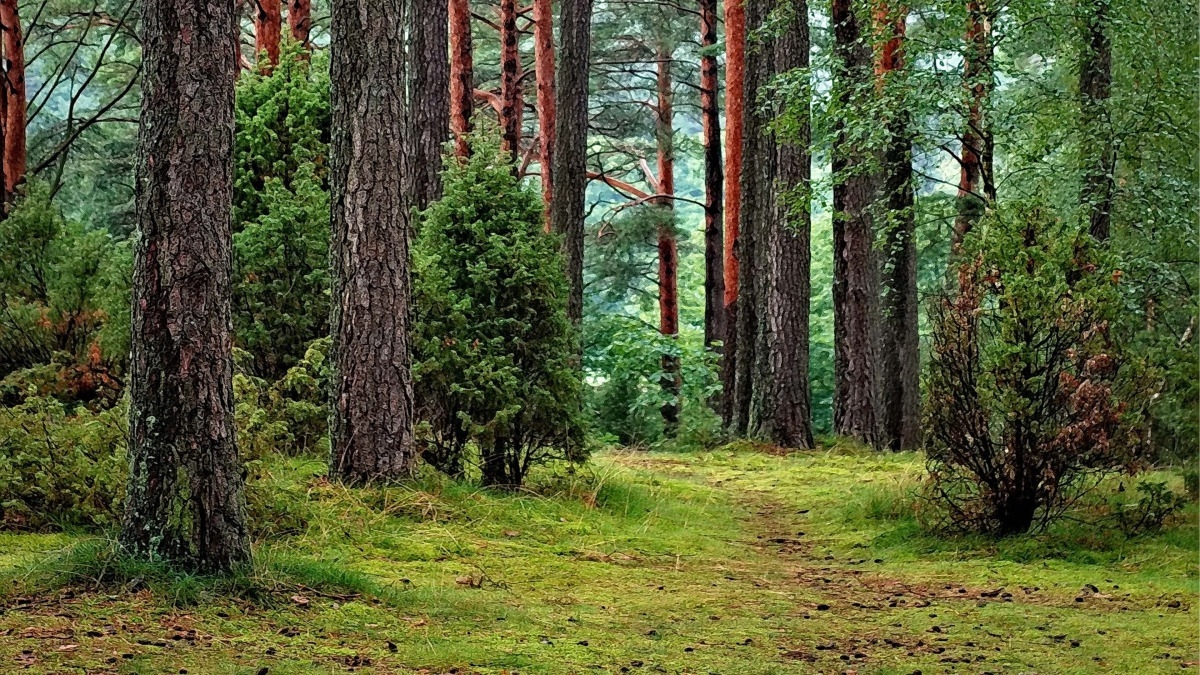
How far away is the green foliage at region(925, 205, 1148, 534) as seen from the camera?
22.1 feet

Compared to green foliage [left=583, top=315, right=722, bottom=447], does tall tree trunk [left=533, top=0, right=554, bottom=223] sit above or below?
above

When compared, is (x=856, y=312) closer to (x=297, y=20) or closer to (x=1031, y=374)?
(x=297, y=20)

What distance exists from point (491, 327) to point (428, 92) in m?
4.97

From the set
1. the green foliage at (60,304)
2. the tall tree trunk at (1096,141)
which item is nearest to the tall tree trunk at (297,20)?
the green foliage at (60,304)

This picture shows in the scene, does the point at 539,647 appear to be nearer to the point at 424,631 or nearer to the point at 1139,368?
the point at 424,631

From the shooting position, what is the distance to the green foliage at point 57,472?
6.54m

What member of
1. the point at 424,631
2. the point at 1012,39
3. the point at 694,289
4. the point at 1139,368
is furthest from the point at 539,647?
the point at 694,289

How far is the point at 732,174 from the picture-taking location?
23.0 m

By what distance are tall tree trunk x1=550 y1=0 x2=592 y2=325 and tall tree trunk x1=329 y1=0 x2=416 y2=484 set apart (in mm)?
7812

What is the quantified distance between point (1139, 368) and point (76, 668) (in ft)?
18.4

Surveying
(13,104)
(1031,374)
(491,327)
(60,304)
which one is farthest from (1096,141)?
(13,104)

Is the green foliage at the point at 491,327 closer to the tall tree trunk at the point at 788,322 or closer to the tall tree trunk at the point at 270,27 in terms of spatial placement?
the tall tree trunk at the point at 788,322

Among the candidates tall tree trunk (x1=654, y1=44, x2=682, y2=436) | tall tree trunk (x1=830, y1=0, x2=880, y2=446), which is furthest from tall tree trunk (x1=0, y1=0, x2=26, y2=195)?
tall tree trunk (x1=654, y1=44, x2=682, y2=436)

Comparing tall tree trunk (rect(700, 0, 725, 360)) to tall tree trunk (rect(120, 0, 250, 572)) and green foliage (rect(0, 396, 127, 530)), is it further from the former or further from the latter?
tall tree trunk (rect(120, 0, 250, 572))
